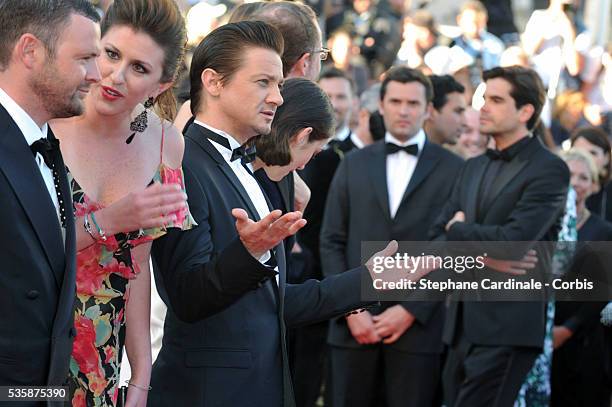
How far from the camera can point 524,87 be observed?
7023 mm

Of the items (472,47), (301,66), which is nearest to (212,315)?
(301,66)

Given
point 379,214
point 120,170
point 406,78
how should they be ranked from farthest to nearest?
point 406,78, point 379,214, point 120,170

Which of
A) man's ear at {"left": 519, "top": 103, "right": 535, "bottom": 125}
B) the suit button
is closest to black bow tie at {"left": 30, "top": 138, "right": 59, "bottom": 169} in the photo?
the suit button

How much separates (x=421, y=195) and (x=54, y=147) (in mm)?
4387

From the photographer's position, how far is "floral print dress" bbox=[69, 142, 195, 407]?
11.7 feet

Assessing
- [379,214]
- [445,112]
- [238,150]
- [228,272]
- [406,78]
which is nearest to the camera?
[228,272]

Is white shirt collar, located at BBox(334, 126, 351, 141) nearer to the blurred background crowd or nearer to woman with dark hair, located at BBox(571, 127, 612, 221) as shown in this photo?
woman with dark hair, located at BBox(571, 127, 612, 221)

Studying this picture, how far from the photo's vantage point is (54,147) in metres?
3.06

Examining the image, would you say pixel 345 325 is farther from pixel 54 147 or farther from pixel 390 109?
pixel 54 147

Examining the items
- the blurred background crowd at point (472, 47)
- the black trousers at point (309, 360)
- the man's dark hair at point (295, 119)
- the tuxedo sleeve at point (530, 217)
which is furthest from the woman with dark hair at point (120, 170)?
the blurred background crowd at point (472, 47)

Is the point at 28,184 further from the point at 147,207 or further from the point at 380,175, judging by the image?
the point at 380,175

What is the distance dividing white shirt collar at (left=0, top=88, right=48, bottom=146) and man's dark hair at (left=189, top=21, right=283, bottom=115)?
1187mm

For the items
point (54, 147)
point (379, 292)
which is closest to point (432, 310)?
point (379, 292)

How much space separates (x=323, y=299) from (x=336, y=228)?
3.11 metres
